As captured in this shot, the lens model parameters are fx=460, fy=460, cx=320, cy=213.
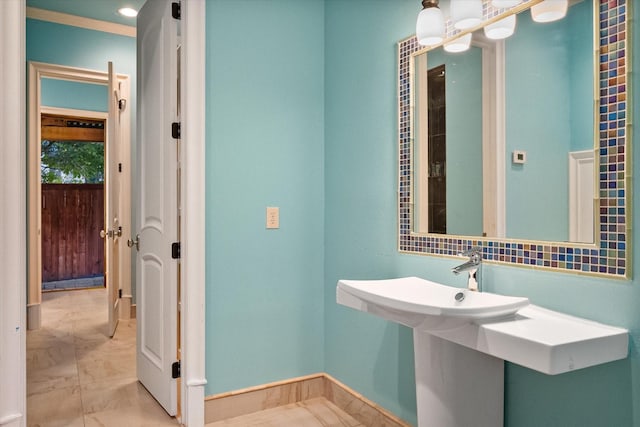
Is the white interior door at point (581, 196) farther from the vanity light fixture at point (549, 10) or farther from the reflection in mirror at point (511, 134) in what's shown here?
the vanity light fixture at point (549, 10)

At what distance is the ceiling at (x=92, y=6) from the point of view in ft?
12.1

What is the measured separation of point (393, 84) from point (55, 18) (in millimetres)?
3436

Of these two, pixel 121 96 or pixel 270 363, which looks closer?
pixel 270 363

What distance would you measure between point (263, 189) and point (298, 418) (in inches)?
46.4

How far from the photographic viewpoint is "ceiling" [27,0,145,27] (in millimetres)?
3695

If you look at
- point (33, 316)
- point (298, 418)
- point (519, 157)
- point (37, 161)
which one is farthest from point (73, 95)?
point (519, 157)

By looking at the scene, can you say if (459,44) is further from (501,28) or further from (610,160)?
(610,160)

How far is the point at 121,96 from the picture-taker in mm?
4203

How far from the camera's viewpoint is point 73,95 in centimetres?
524

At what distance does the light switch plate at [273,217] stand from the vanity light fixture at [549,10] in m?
1.46

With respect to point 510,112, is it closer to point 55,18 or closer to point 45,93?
point 55,18

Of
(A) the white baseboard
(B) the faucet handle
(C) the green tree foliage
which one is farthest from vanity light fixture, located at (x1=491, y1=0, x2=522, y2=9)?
(C) the green tree foliage

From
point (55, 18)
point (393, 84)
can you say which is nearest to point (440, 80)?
point (393, 84)

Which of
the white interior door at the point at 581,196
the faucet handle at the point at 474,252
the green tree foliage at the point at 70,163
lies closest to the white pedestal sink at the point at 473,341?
the faucet handle at the point at 474,252
